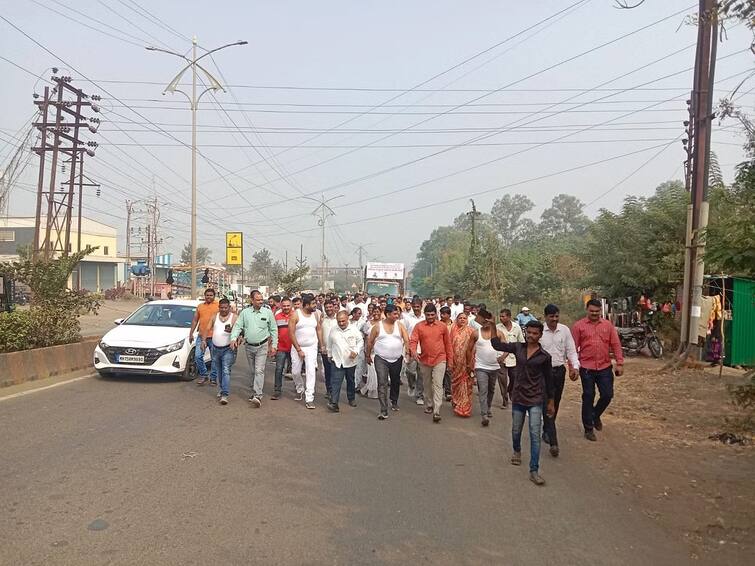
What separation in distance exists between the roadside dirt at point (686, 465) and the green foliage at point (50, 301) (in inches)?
383

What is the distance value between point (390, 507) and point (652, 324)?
1706cm

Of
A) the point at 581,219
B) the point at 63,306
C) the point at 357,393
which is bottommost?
the point at 357,393

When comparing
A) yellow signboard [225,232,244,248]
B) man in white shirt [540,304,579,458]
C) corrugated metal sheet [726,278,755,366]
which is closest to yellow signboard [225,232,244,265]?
yellow signboard [225,232,244,248]

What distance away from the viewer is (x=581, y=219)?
126 metres

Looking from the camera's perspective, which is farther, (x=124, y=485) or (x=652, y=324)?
(x=652, y=324)

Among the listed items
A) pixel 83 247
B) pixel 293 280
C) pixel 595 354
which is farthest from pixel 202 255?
pixel 595 354

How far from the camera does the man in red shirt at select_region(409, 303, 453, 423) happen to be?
9938 mm

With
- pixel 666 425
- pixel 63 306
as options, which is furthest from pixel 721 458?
pixel 63 306

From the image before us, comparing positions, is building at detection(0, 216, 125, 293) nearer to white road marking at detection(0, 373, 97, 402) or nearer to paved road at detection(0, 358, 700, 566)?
white road marking at detection(0, 373, 97, 402)

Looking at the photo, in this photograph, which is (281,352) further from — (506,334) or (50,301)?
(50,301)

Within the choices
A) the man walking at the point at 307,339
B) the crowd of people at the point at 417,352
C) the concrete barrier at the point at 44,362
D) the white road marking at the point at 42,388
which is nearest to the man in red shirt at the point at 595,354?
the crowd of people at the point at 417,352

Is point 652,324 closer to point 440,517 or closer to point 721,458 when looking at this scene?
point 721,458

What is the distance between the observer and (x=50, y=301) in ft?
44.1

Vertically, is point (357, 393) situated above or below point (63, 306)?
below
